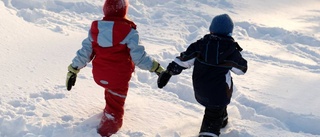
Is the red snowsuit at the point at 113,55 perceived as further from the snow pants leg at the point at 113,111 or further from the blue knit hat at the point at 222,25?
the blue knit hat at the point at 222,25

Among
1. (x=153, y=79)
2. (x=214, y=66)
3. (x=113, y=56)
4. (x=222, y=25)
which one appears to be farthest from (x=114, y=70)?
(x=153, y=79)

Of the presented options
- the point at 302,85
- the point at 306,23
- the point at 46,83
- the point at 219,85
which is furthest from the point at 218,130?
the point at 306,23

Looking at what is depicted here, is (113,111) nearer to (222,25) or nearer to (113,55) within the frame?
(113,55)

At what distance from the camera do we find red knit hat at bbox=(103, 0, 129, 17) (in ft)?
10.3

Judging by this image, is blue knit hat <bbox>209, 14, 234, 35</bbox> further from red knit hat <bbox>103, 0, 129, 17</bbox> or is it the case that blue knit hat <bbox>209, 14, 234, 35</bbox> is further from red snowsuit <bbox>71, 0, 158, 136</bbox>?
red knit hat <bbox>103, 0, 129, 17</bbox>

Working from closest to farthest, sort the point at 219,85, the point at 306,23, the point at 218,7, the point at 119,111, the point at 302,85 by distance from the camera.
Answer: the point at 219,85, the point at 119,111, the point at 302,85, the point at 306,23, the point at 218,7

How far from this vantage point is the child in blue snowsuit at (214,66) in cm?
289

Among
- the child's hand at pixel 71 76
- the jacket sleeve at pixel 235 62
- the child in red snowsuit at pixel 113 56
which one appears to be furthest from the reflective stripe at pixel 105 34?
the jacket sleeve at pixel 235 62

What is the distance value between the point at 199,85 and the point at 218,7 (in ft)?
17.7

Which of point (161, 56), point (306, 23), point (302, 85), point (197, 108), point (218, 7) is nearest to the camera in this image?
Answer: point (197, 108)

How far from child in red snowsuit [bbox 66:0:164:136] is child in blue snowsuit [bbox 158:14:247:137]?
1.00 feet

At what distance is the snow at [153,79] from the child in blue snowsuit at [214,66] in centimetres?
33

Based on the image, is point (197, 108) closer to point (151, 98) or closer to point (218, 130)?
point (151, 98)

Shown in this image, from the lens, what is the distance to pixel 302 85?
4.79 meters
